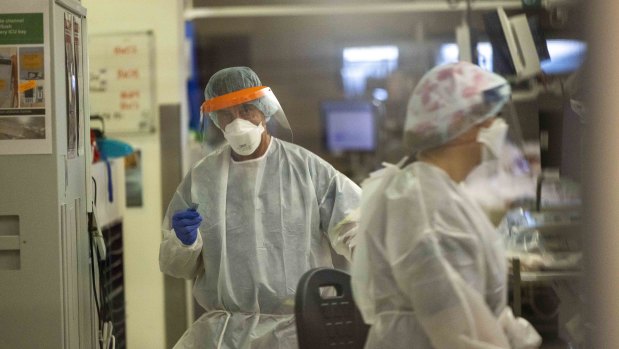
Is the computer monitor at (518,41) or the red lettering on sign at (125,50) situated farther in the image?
the red lettering on sign at (125,50)

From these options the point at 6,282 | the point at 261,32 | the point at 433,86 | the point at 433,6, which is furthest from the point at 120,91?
the point at 433,86

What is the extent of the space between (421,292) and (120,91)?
1.89 m

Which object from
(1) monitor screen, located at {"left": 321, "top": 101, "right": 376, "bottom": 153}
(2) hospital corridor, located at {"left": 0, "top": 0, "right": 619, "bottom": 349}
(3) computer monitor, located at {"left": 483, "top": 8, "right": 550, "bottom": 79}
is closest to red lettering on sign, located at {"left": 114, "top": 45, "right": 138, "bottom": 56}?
(2) hospital corridor, located at {"left": 0, "top": 0, "right": 619, "bottom": 349}

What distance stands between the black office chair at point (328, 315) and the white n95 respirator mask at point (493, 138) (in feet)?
1.27

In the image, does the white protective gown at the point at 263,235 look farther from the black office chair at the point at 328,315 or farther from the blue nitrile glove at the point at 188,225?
the black office chair at the point at 328,315

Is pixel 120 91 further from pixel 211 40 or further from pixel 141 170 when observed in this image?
pixel 211 40

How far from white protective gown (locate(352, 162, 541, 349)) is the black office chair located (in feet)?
0.29

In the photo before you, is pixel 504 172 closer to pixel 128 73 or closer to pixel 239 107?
pixel 239 107

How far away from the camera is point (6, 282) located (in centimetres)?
200

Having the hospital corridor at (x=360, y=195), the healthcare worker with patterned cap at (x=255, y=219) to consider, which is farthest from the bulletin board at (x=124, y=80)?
the healthcare worker with patterned cap at (x=255, y=219)

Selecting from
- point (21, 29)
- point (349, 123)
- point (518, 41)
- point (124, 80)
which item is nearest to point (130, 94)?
point (124, 80)

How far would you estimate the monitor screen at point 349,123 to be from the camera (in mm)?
2924

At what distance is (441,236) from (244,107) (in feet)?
1.85

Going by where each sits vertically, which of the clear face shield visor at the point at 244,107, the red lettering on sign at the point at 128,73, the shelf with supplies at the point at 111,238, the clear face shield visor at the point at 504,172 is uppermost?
A: the red lettering on sign at the point at 128,73
